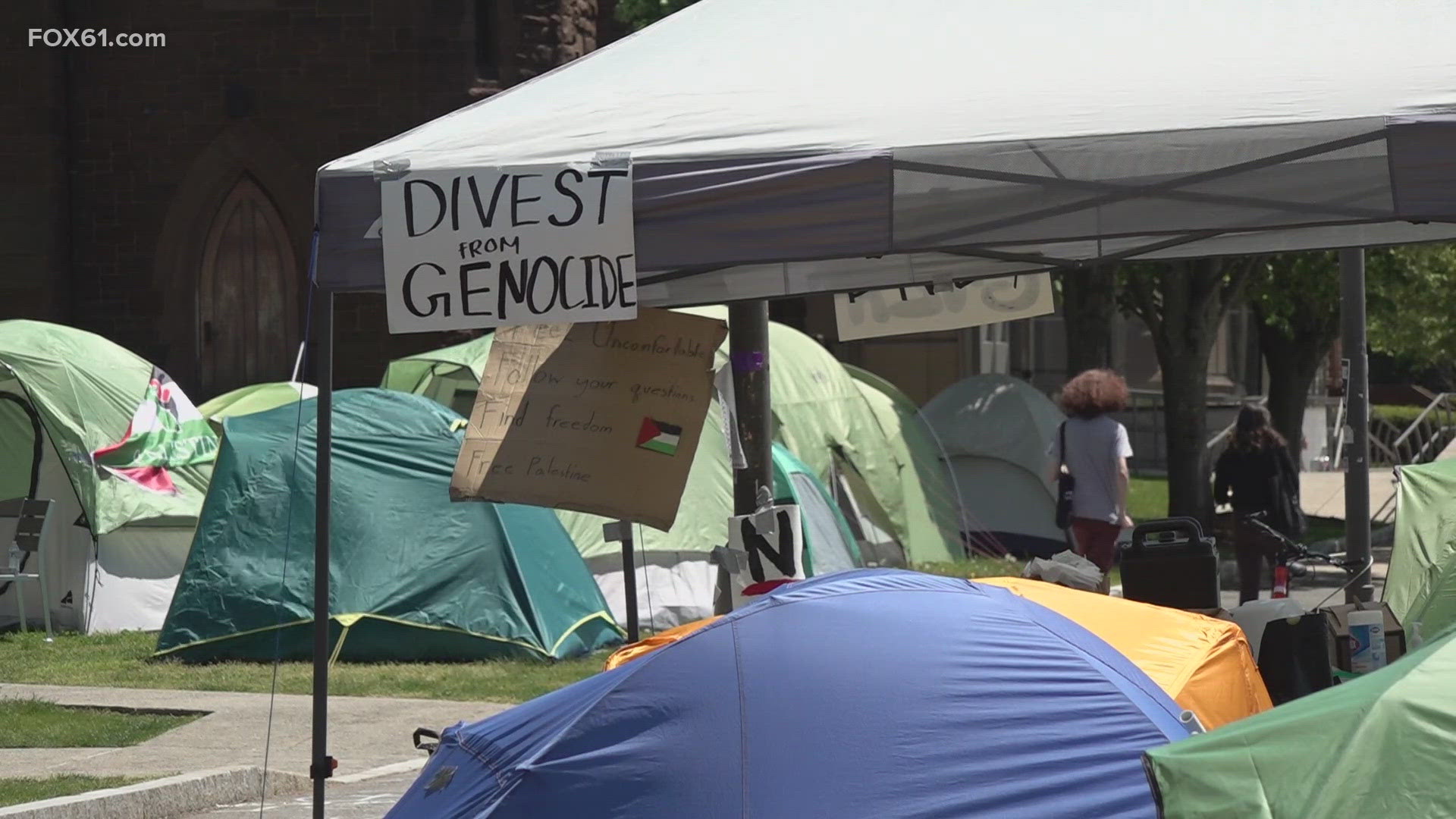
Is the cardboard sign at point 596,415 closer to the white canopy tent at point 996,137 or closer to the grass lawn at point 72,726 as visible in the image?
the white canopy tent at point 996,137

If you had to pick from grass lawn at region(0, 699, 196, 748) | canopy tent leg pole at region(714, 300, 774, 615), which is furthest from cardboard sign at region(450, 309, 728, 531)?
grass lawn at region(0, 699, 196, 748)

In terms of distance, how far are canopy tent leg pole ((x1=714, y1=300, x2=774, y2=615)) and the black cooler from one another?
1.88 m

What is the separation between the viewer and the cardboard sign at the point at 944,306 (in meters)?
8.73

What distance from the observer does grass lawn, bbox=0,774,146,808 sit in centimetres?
807

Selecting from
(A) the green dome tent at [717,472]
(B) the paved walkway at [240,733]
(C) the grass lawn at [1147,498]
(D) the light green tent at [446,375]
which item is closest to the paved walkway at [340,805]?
(B) the paved walkway at [240,733]

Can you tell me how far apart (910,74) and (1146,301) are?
14.8 meters

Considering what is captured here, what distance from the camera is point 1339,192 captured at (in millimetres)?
5664

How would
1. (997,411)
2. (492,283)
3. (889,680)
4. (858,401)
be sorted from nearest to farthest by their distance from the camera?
(889,680) < (492,283) < (858,401) < (997,411)

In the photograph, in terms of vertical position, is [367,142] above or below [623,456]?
above

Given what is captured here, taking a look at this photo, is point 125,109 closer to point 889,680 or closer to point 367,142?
point 367,142

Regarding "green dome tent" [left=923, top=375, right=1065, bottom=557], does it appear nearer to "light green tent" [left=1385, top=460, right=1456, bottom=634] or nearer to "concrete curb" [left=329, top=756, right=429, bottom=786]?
"light green tent" [left=1385, top=460, right=1456, bottom=634]

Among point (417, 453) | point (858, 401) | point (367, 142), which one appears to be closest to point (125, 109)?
point (367, 142)

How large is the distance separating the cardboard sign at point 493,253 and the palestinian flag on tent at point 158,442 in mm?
9238

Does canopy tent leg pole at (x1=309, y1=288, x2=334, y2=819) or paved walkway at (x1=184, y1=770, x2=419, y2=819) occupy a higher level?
canopy tent leg pole at (x1=309, y1=288, x2=334, y2=819)
